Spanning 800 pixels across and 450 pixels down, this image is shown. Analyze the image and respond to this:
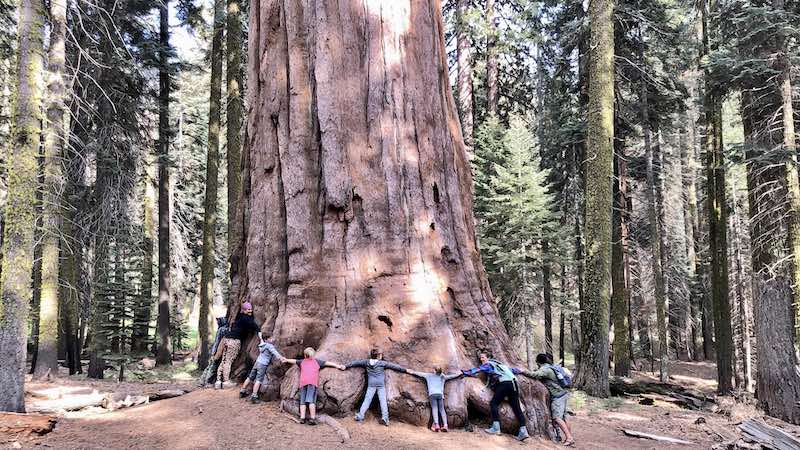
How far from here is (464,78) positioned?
17469 mm

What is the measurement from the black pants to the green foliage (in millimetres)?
9337

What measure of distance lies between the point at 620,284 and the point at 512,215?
4140mm

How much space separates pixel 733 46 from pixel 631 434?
10407 mm

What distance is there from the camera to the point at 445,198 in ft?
28.6

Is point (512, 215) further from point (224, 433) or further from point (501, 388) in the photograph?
point (224, 433)

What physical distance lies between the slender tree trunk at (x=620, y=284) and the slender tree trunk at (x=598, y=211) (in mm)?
2050

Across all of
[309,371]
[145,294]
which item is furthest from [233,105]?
[309,371]

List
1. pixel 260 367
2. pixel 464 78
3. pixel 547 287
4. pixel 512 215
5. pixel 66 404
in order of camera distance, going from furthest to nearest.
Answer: pixel 547 287 → pixel 464 78 → pixel 512 215 → pixel 66 404 → pixel 260 367

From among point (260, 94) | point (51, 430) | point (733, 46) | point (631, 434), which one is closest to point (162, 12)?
point (260, 94)

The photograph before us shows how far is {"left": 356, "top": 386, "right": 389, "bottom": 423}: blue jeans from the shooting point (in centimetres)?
681

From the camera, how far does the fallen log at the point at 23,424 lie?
19.8ft

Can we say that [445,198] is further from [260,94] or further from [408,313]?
[260,94]

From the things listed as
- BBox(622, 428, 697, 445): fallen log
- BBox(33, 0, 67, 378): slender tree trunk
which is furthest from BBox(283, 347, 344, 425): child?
BBox(33, 0, 67, 378): slender tree trunk

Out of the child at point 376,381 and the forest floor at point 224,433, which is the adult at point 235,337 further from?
the child at point 376,381
